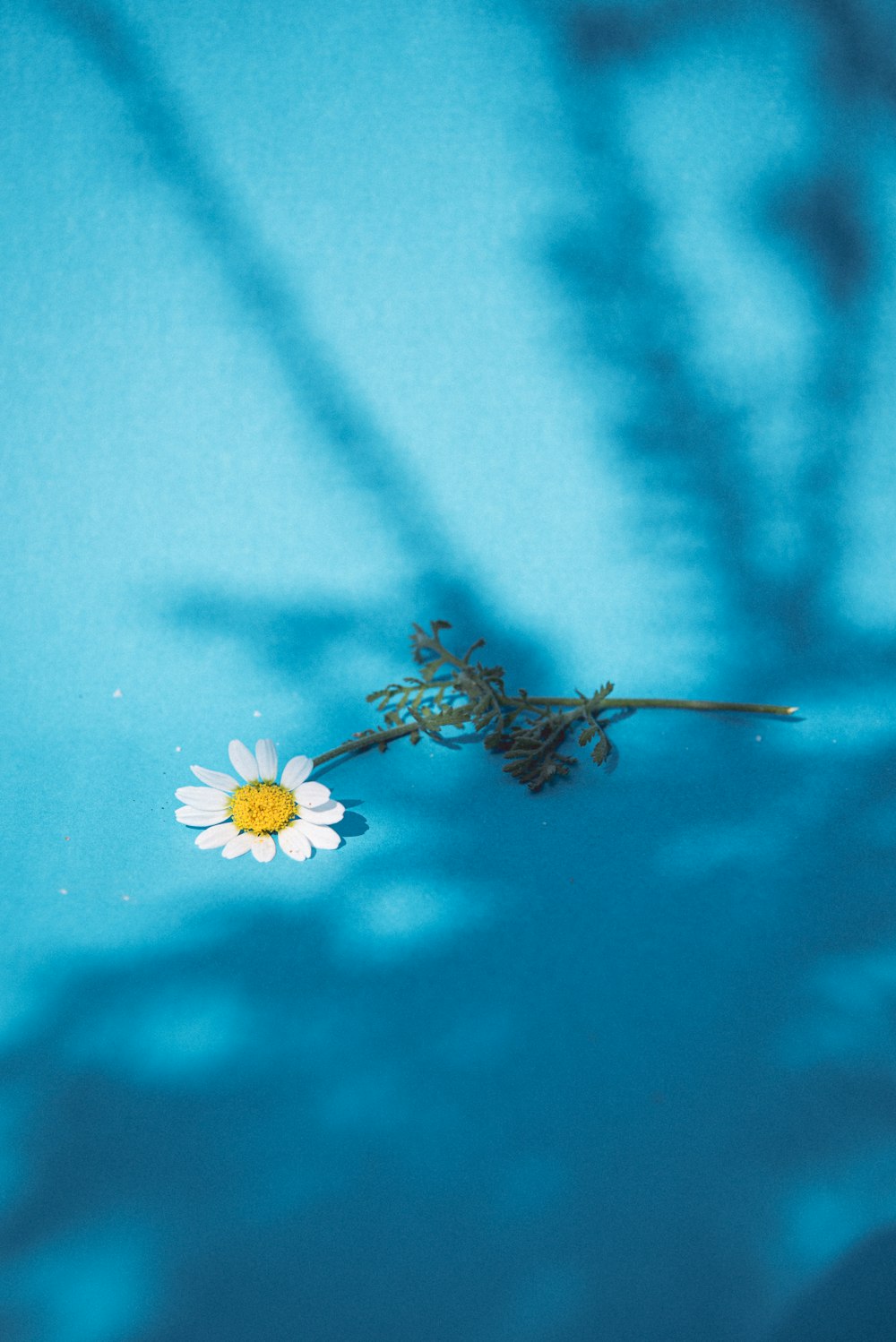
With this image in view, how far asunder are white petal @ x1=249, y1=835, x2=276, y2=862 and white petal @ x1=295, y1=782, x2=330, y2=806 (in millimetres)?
40

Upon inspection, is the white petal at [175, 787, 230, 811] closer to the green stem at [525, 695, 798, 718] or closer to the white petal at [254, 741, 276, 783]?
the white petal at [254, 741, 276, 783]

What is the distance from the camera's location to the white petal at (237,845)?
0.88 m

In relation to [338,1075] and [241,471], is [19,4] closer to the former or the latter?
[241,471]

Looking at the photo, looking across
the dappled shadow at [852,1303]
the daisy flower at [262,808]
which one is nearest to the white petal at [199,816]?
the daisy flower at [262,808]

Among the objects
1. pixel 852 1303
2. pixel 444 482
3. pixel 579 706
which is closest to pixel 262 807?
pixel 579 706

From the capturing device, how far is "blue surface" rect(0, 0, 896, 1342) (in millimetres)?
879

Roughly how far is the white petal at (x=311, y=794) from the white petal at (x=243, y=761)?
0.04m

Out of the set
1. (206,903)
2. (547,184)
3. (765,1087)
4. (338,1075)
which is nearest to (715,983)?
(765,1087)

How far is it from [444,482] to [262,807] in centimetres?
41

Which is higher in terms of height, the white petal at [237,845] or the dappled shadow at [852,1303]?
the white petal at [237,845]

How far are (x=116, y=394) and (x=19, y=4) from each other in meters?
0.39

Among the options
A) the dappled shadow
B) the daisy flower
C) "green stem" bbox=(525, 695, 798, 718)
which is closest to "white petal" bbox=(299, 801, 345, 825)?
the daisy flower

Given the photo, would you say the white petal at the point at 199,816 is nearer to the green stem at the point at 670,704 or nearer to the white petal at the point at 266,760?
the white petal at the point at 266,760

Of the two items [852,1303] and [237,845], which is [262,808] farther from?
[852,1303]
